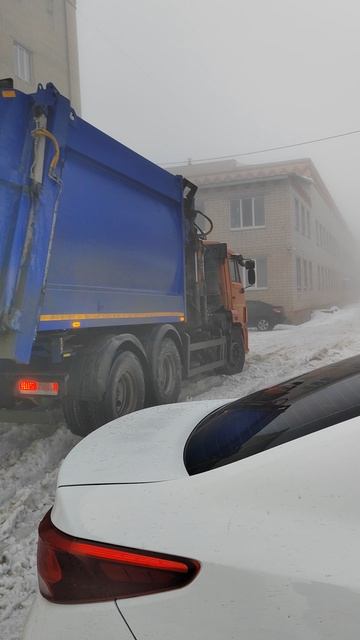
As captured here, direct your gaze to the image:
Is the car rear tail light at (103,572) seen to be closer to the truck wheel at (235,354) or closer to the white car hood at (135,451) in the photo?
the white car hood at (135,451)

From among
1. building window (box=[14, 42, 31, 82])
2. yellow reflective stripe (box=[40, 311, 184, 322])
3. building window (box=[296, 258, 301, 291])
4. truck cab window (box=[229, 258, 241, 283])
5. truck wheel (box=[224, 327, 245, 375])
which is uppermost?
building window (box=[14, 42, 31, 82])

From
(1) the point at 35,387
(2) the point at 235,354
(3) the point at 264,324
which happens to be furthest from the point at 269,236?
(1) the point at 35,387

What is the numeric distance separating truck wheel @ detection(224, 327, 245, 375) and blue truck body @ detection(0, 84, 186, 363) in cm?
330

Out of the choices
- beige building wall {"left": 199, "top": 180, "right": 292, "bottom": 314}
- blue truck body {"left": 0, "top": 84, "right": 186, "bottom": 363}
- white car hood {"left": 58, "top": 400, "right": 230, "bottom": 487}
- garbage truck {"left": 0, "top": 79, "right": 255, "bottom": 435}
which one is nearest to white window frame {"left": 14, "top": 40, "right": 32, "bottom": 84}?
beige building wall {"left": 199, "top": 180, "right": 292, "bottom": 314}

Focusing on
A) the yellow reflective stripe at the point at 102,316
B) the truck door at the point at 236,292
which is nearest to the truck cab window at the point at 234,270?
the truck door at the point at 236,292

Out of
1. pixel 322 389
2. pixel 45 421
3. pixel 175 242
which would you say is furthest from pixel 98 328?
pixel 322 389

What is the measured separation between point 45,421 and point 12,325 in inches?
61.6

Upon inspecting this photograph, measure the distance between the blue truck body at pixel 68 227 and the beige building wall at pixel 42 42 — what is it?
18026 mm

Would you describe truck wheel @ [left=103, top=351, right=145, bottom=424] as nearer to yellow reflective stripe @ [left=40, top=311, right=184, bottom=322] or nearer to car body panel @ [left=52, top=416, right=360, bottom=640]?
yellow reflective stripe @ [left=40, top=311, right=184, bottom=322]

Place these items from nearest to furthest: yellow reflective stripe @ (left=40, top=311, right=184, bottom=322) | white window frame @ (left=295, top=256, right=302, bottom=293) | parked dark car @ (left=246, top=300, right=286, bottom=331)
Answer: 1. yellow reflective stripe @ (left=40, top=311, right=184, bottom=322)
2. parked dark car @ (left=246, top=300, right=286, bottom=331)
3. white window frame @ (left=295, top=256, right=302, bottom=293)

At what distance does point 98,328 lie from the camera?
5.29 m

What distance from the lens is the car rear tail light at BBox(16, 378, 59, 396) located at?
4668 millimetres

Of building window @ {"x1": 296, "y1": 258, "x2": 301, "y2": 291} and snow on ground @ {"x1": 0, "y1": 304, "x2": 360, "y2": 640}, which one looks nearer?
snow on ground @ {"x1": 0, "y1": 304, "x2": 360, "y2": 640}

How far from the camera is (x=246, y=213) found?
76.9 feet
